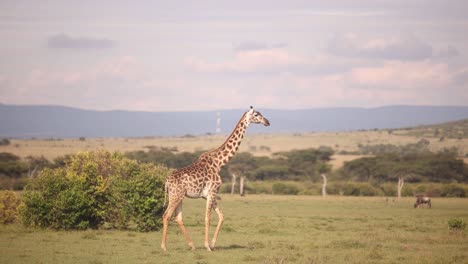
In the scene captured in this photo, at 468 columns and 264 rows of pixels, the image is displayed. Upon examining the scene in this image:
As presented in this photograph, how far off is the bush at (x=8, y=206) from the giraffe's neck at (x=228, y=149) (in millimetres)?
10885

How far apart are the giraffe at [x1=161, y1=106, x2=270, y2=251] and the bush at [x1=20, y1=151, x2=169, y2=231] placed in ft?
19.1

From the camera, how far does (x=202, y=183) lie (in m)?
21.3

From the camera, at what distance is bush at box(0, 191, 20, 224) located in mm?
29719

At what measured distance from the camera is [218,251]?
21562 mm

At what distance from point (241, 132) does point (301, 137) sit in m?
129

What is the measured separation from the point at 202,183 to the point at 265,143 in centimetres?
11890

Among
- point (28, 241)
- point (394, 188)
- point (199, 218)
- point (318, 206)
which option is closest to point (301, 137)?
point (394, 188)

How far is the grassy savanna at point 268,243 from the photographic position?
20219 mm

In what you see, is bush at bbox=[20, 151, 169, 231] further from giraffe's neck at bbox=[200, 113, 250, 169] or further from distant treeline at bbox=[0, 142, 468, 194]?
distant treeline at bbox=[0, 142, 468, 194]

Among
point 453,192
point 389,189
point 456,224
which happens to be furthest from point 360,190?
point 456,224

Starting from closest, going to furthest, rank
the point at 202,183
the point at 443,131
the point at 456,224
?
1. the point at 202,183
2. the point at 456,224
3. the point at 443,131

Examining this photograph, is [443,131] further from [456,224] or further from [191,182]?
[191,182]

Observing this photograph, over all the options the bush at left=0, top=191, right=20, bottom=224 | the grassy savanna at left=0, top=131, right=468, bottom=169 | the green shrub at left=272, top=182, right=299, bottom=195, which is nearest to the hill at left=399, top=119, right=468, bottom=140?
the grassy savanna at left=0, top=131, right=468, bottom=169

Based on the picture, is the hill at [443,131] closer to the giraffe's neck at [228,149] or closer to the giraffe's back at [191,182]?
the giraffe's neck at [228,149]
